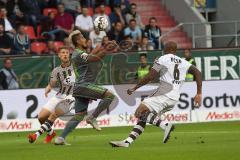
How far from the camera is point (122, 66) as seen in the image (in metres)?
27.6

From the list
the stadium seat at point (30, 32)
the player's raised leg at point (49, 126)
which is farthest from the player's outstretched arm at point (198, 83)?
the stadium seat at point (30, 32)

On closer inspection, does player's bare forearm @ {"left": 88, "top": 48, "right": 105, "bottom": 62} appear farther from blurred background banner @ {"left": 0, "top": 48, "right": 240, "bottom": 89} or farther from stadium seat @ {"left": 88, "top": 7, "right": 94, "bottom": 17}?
stadium seat @ {"left": 88, "top": 7, "right": 94, "bottom": 17}

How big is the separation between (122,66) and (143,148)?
10808 mm

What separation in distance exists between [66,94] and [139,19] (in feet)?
41.5

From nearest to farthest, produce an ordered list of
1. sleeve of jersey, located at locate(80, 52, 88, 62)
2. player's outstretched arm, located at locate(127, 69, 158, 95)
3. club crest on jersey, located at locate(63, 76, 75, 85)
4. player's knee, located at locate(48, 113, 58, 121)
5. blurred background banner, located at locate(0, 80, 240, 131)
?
player's outstretched arm, located at locate(127, 69, 158, 95) → sleeve of jersey, located at locate(80, 52, 88, 62) → player's knee, located at locate(48, 113, 58, 121) → club crest on jersey, located at locate(63, 76, 75, 85) → blurred background banner, located at locate(0, 80, 240, 131)

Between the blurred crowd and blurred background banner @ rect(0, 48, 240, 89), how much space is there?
5.77ft

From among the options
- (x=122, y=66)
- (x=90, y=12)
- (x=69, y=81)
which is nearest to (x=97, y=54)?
(x=69, y=81)

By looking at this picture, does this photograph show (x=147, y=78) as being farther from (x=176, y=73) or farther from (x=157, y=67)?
(x=176, y=73)

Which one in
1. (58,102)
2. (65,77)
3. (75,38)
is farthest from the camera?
(65,77)

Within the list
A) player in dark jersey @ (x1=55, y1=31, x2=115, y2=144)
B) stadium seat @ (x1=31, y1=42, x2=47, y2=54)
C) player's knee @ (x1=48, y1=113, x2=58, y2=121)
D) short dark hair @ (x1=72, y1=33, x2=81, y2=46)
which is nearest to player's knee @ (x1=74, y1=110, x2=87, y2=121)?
player in dark jersey @ (x1=55, y1=31, x2=115, y2=144)

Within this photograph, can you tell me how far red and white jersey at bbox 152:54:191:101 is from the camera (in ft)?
56.6

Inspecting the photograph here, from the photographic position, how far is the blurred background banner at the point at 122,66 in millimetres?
27000

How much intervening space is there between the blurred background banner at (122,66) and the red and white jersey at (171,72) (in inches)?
366

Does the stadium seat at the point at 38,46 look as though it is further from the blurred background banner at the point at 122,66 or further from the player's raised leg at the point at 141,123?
the player's raised leg at the point at 141,123
